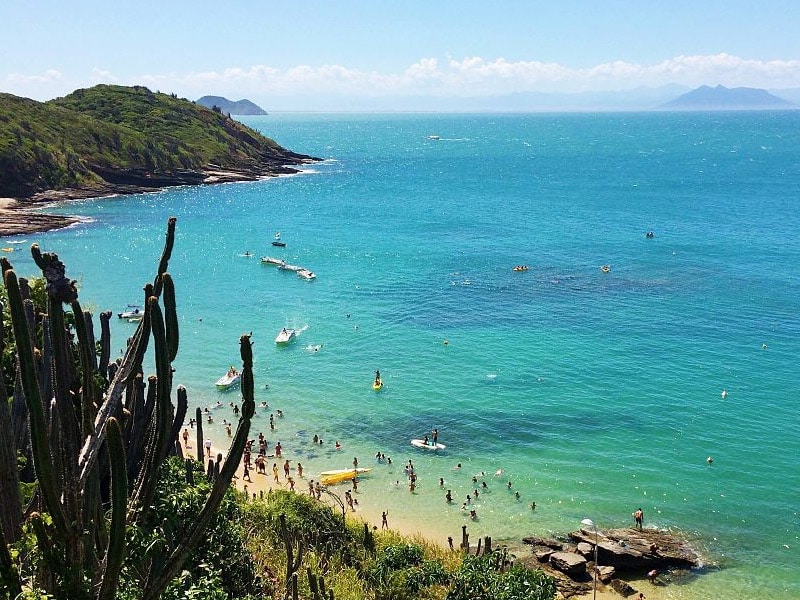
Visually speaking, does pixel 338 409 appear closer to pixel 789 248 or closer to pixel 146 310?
pixel 146 310

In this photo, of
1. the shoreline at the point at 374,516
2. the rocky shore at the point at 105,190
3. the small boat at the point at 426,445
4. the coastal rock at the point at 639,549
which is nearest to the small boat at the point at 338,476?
the shoreline at the point at 374,516

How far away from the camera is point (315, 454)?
38.2 metres

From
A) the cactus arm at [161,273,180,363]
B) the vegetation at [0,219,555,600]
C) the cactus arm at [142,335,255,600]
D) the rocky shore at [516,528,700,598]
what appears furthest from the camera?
the rocky shore at [516,528,700,598]

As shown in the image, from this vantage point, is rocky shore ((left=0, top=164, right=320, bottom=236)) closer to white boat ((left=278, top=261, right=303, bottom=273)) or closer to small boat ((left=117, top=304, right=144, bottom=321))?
small boat ((left=117, top=304, right=144, bottom=321))

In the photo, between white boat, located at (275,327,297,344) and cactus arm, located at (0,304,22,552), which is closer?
cactus arm, located at (0,304,22,552)

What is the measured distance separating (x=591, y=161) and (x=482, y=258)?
4869 inches

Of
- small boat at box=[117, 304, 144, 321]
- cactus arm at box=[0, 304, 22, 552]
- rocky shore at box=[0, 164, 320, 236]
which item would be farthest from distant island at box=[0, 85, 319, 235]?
cactus arm at box=[0, 304, 22, 552]

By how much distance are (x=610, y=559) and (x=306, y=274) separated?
5127cm

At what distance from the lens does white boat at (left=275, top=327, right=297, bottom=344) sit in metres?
54.3

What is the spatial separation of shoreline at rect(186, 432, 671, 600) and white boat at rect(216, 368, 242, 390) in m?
4.91

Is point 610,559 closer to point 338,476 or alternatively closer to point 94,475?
point 338,476

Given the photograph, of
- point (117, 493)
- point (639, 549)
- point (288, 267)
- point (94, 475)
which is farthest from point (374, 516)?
point (288, 267)

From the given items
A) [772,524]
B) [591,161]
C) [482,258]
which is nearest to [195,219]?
[482,258]

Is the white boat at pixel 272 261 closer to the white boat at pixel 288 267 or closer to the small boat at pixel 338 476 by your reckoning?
the white boat at pixel 288 267
